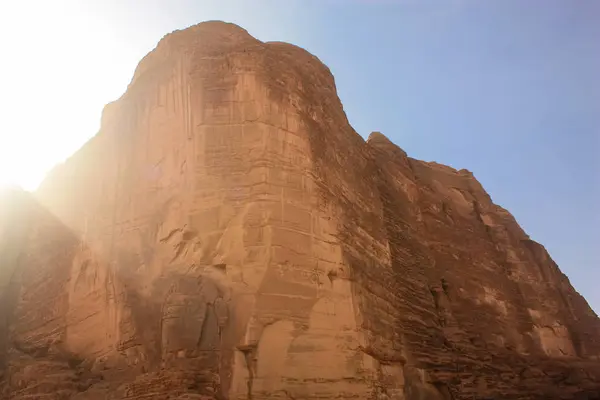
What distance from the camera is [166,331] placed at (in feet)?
44.1

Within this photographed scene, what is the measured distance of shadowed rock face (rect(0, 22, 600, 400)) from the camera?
13133mm

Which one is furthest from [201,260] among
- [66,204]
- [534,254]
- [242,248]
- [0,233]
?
[534,254]

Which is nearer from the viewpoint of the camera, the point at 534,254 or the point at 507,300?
the point at 507,300

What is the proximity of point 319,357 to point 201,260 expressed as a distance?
338 cm

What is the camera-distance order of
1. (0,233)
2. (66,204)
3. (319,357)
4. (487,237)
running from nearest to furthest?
(319,357) < (66,204) < (0,233) < (487,237)

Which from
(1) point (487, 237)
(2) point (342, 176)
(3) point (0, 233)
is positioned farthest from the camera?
(1) point (487, 237)

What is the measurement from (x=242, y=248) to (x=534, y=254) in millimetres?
21410

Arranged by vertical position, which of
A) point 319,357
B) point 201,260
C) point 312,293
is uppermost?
point 201,260

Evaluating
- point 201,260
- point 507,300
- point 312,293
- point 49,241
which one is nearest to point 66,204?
point 49,241

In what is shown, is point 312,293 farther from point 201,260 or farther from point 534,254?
point 534,254

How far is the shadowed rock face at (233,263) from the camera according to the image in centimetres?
1313

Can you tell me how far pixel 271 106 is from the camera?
50.8 feet

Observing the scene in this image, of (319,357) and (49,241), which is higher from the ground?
(49,241)

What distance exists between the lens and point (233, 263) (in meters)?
13.6
